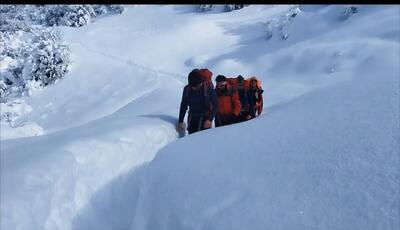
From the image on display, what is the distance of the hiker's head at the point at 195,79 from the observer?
586cm

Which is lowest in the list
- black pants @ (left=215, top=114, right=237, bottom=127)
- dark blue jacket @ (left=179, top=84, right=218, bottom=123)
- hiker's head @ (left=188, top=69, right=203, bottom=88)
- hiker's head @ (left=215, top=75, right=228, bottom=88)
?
black pants @ (left=215, top=114, right=237, bottom=127)

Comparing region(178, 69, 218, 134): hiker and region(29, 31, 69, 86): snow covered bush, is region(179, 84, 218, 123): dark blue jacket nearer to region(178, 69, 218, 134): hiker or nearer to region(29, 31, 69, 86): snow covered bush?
region(178, 69, 218, 134): hiker

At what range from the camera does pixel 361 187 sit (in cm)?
270

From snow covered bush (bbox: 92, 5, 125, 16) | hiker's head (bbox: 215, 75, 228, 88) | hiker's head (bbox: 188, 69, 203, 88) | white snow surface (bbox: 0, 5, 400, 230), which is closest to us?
white snow surface (bbox: 0, 5, 400, 230)

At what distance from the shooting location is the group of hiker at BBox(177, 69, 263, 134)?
5934 mm

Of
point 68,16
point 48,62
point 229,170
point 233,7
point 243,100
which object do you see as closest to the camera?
point 229,170

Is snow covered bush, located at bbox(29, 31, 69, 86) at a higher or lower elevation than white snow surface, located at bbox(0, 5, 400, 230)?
lower

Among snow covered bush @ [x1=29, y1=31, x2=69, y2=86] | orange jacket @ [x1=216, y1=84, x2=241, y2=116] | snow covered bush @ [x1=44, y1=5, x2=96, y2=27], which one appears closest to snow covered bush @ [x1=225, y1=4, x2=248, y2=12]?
snow covered bush @ [x1=44, y1=5, x2=96, y2=27]

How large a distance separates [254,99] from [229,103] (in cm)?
39

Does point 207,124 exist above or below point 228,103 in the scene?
below

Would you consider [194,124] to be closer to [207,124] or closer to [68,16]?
[207,124]

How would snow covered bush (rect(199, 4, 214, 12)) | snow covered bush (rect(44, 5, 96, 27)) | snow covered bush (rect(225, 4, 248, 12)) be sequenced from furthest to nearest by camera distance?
snow covered bush (rect(44, 5, 96, 27)), snow covered bush (rect(199, 4, 214, 12)), snow covered bush (rect(225, 4, 248, 12))

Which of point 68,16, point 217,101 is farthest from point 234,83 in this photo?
point 68,16

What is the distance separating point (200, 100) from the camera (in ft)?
19.7
